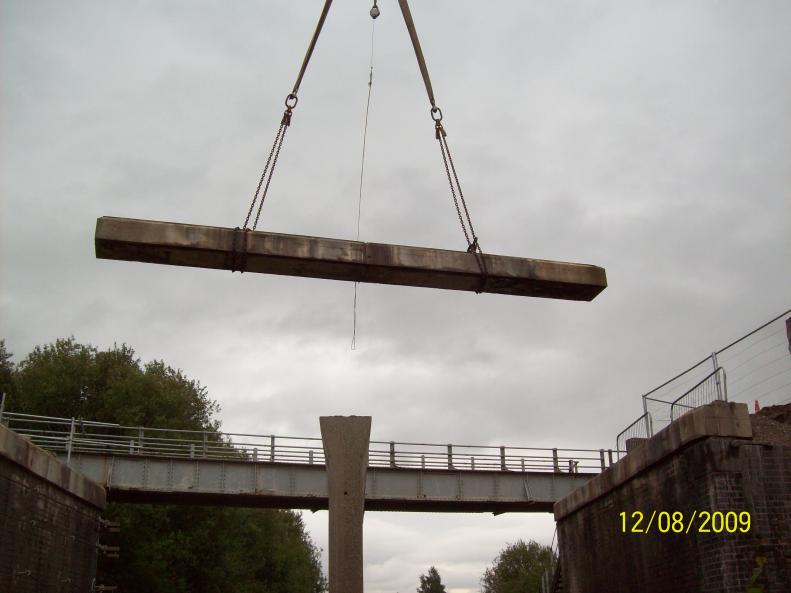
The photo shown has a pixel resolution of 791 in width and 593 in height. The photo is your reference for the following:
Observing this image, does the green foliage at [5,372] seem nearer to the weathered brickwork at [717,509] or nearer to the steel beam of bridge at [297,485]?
the steel beam of bridge at [297,485]

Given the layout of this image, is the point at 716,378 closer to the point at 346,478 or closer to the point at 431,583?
the point at 346,478

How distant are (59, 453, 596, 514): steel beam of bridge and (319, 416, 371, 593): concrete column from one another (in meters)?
15.2

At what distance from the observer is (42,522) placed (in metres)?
19.3

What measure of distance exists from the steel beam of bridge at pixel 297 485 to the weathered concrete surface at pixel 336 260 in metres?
18.6

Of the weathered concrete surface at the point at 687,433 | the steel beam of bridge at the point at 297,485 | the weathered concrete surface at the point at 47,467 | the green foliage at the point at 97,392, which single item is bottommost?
the weathered concrete surface at the point at 687,433

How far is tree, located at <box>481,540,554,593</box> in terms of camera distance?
80.2m

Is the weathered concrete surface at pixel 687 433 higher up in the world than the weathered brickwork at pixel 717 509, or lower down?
higher up

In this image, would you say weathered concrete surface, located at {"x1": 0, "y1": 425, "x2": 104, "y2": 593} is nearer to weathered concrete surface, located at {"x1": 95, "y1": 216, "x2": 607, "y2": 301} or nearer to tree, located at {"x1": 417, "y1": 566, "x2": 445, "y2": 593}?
weathered concrete surface, located at {"x1": 95, "y1": 216, "x2": 607, "y2": 301}

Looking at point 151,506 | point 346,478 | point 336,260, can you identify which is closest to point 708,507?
point 346,478

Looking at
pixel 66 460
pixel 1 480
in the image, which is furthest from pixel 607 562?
pixel 66 460

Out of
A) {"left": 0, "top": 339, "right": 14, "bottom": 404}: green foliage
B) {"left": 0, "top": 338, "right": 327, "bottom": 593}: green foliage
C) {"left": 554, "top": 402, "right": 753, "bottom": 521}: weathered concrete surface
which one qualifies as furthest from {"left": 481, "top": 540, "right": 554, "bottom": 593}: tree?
{"left": 554, "top": 402, "right": 753, "bottom": 521}: weathered concrete surface

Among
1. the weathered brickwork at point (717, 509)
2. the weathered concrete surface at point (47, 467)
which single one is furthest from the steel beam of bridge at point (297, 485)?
the weathered brickwork at point (717, 509)

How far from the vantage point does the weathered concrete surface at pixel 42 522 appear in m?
17.2

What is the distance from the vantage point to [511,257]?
41.4 feet
